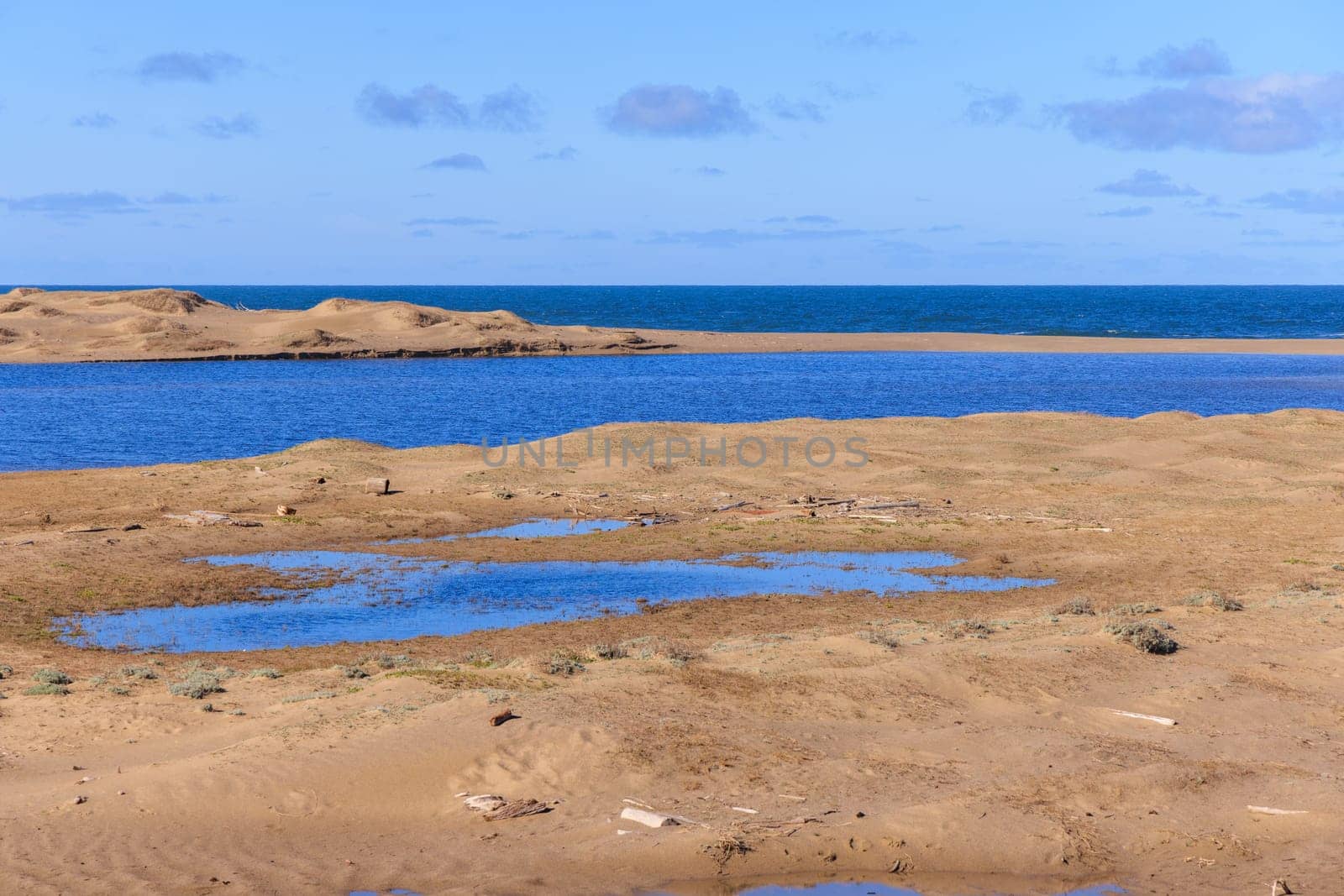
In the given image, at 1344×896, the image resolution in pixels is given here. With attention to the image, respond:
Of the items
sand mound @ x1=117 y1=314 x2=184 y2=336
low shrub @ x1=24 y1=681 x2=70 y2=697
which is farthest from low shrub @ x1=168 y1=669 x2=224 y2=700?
sand mound @ x1=117 y1=314 x2=184 y2=336

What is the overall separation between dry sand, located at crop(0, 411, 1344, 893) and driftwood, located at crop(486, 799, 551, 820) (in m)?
0.13

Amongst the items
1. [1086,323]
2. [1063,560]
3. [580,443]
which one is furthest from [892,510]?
[1086,323]

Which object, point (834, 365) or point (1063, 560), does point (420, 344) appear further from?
point (1063, 560)

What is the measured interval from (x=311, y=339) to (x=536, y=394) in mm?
28889

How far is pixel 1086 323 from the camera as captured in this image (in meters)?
115

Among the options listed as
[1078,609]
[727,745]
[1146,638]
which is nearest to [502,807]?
[727,745]

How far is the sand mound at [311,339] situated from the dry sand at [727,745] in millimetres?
57651

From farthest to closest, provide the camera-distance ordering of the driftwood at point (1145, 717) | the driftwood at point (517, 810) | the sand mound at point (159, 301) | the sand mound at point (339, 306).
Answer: the sand mound at point (339, 306) → the sand mound at point (159, 301) → the driftwood at point (1145, 717) → the driftwood at point (517, 810)

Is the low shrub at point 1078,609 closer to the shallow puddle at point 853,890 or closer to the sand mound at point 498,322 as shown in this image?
the shallow puddle at point 853,890

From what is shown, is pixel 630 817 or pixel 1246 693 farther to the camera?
pixel 1246 693

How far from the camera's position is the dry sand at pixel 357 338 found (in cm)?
7612

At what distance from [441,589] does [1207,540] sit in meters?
12.9

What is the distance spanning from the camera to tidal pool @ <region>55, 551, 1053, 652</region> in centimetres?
1648

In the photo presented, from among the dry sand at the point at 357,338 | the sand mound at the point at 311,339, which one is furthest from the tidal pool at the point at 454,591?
the sand mound at the point at 311,339
